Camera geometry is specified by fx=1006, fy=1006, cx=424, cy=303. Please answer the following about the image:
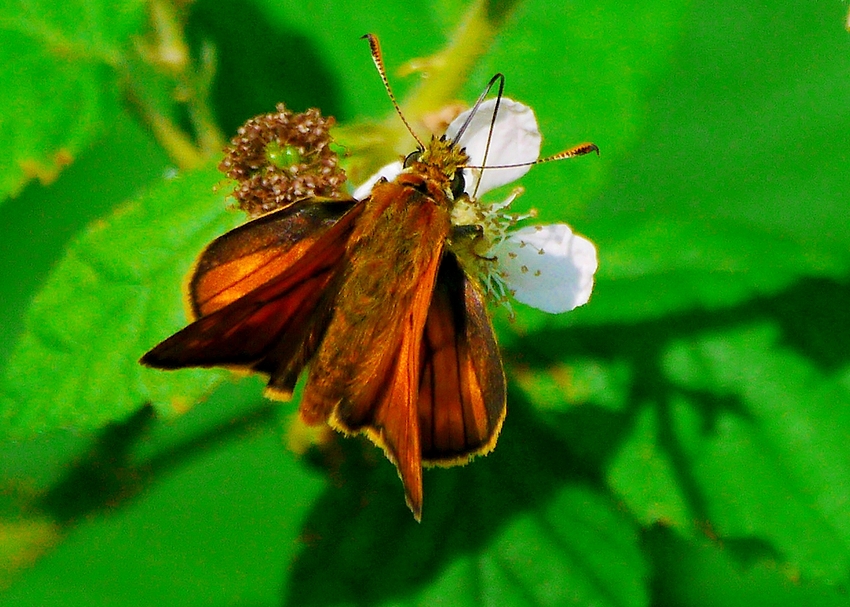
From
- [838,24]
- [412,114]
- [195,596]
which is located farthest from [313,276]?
[838,24]

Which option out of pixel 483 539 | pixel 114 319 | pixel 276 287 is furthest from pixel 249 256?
pixel 483 539

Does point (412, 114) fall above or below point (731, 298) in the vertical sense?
above

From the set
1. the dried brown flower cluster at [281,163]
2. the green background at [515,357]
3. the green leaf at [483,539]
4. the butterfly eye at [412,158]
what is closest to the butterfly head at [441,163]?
the butterfly eye at [412,158]

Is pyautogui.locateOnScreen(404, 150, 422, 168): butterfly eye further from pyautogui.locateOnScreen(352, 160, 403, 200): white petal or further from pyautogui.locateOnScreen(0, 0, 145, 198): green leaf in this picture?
pyautogui.locateOnScreen(0, 0, 145, 198): green leaf

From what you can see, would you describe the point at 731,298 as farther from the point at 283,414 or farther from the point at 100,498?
the point at 100,498

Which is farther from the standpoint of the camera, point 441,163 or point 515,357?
point 515,357

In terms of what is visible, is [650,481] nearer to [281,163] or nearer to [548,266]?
[548,266]

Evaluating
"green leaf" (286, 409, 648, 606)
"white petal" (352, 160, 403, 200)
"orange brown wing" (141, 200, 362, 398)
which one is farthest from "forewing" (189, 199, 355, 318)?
"green leaf" (286, 409, 648, 606)
